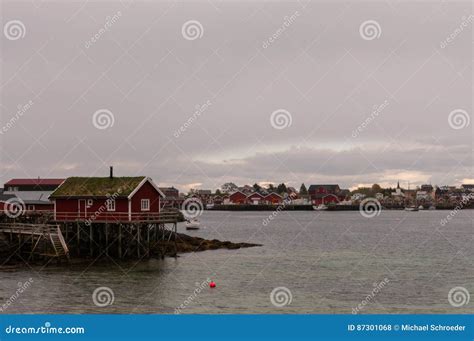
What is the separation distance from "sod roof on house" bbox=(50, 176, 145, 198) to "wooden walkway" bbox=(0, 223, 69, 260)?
3.05 metres

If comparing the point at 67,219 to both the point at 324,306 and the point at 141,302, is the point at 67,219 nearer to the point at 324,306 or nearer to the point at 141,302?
the point at 141,302

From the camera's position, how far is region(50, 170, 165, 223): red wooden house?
46969 millimetres

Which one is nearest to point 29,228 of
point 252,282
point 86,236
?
point 86,236

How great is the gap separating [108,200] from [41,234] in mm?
5501

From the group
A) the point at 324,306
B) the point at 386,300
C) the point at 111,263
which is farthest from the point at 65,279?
the point at 386,300

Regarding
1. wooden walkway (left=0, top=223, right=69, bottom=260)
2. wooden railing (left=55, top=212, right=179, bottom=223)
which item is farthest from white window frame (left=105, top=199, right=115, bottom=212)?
wooden walkway (left=0, top=223, right=69, bottom=260)

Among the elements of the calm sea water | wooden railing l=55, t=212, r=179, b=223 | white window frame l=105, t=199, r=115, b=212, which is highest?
white window frame l=105, t=199, r=115, b=212

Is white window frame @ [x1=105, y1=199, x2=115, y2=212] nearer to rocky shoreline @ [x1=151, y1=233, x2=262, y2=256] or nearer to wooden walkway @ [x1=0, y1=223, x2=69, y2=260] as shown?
wooden walkway @ [x1=0, y1=223, x2=69, y2=260]

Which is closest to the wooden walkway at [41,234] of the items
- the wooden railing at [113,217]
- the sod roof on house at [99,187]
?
the wooden railing at [113,217]

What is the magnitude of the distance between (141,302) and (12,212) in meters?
26.9

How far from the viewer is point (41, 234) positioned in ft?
149

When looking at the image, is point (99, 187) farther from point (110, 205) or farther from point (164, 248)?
point (164, 248)

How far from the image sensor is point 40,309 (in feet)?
98.4

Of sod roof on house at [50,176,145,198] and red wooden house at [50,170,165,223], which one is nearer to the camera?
red wooden house at [50,170,165,223]
